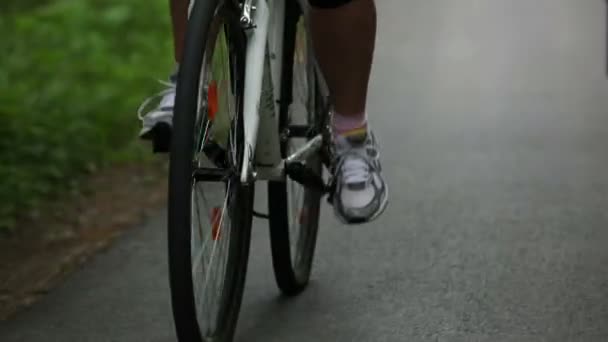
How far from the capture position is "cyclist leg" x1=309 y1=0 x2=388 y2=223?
15.3ft

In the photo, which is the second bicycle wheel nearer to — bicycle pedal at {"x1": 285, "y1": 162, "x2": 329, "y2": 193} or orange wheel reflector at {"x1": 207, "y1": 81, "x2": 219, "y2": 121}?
bicycle pedal at {"x1": 285, "y1": 162, "x2": 329, "y2": 193}

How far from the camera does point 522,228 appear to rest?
6258mm

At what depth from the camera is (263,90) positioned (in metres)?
4.27

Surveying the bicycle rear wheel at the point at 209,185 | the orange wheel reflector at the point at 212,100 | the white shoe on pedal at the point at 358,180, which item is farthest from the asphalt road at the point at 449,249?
the orange wheel reflector at the point at 212,100

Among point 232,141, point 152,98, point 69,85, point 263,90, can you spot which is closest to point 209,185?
point 232,141

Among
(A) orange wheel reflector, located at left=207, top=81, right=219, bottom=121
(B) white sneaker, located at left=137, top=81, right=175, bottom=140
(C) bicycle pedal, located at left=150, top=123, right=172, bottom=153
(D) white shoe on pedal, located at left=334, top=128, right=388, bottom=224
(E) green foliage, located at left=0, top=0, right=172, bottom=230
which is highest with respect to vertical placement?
(A) orange wheel reflector, located at left=207, top=81, right=219, bottom=121

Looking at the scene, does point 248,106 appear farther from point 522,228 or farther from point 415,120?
point 415,120

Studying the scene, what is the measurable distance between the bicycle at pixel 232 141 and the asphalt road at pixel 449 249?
0.46 m

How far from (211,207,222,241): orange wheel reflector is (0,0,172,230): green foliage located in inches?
108

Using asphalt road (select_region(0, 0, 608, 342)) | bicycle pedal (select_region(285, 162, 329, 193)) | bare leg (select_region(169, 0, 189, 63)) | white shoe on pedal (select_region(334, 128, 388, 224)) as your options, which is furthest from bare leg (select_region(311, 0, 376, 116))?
asphalt road (select_region(0, 0, 608, 342))

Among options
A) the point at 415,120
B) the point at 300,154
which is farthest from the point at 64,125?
the point at 300,154

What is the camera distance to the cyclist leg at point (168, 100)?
13.8 feet

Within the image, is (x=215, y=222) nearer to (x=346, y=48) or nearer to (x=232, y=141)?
(x=232, y=141)

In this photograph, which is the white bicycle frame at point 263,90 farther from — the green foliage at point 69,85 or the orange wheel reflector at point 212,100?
the green foliage at point 69,85
